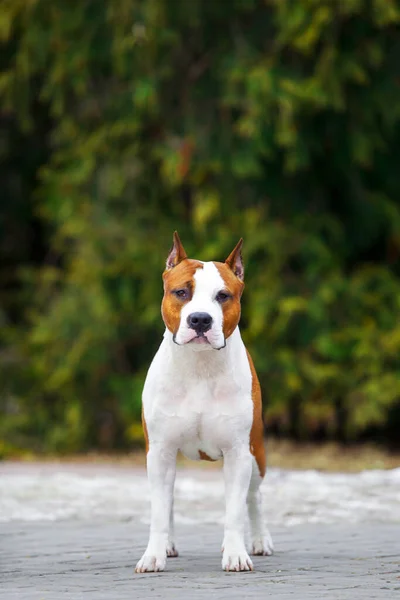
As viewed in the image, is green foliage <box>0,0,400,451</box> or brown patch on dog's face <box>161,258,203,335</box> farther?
green foliage <box>0,0,400,451</box>

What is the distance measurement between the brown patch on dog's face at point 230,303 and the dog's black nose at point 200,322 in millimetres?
140

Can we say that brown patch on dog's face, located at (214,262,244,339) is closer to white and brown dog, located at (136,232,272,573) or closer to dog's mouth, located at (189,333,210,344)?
white and brown dog, located at (136,232,272,573)

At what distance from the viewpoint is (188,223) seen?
14.8 m

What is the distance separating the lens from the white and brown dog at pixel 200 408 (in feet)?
17.6

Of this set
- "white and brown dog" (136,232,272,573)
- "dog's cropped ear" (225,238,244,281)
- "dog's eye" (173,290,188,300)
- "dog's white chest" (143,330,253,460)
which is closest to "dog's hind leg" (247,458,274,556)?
"white and brown dog" (136,232,272,573)

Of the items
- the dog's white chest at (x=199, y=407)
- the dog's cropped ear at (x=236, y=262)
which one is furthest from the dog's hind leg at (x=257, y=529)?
the dog's cropped ear at (x=236, y=262)

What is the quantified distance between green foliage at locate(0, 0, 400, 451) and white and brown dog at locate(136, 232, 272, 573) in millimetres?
7534

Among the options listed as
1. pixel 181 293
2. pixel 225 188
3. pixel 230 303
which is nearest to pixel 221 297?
pixel 230 303

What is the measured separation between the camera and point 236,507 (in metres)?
5.46

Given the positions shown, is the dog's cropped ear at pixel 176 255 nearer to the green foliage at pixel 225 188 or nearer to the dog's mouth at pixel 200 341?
the dog's mouth at pixel 200 341

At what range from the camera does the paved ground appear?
4715 mm

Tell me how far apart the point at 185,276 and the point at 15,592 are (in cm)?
159

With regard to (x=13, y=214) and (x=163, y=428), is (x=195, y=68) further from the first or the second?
(x=163, y=428)

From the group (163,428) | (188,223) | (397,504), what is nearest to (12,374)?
(188,223)
